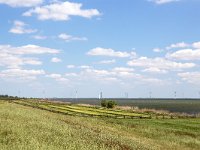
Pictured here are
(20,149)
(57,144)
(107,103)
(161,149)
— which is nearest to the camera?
(20,149)

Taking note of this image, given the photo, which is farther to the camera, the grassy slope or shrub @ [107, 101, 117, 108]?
shrub @ [107, 101, 117, 108]

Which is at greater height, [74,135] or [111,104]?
[111,104]

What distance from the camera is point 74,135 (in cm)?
2819

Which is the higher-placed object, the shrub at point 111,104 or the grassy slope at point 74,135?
the shrub at point 111,104

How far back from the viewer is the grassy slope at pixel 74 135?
21623mm

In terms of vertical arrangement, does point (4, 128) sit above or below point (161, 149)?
above

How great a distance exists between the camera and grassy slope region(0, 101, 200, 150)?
851 inches

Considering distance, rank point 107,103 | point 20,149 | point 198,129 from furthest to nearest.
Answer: point 107,103 < point 198,129 < point 20,149

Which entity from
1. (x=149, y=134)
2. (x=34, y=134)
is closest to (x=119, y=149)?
(x=34, y=134)

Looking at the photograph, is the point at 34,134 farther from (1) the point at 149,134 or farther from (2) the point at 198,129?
(2) the point at 198,129

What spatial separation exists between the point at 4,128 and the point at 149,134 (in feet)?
81.9

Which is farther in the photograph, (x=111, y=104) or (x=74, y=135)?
(x=111, y=104)

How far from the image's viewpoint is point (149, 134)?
46.3 meters

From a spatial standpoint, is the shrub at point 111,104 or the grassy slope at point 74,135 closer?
the grassy slope at point 74,135
